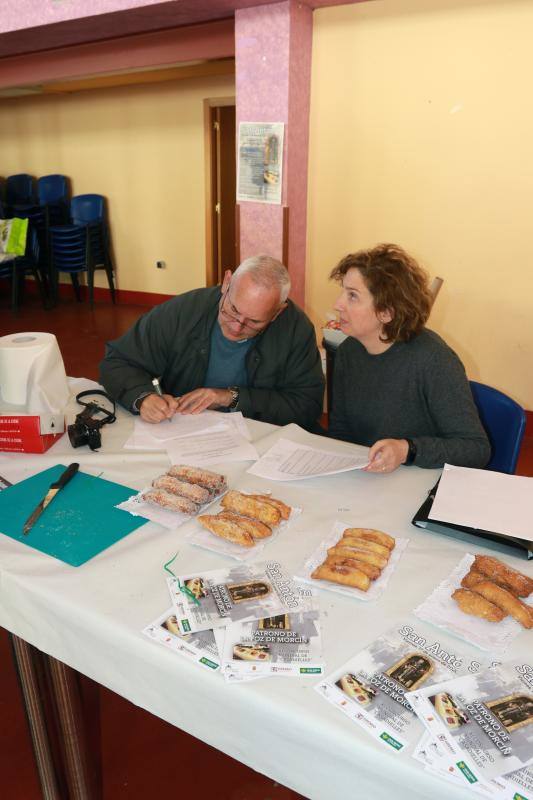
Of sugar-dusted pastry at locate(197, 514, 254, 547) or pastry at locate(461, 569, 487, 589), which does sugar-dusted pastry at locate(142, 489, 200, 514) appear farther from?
pastry at locate(461, 569, 487, 589)

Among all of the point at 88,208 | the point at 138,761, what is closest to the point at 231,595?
the point at 138,761

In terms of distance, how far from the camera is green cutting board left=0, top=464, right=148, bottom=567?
116cm

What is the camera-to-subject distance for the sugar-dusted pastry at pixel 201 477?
1355 millimetres

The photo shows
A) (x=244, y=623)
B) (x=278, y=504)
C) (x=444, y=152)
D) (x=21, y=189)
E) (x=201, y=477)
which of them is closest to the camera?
(x=244, y=623)

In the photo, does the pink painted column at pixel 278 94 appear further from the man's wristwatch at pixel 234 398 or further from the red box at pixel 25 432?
the red box at pixel 25 432

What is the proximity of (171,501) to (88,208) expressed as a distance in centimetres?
621

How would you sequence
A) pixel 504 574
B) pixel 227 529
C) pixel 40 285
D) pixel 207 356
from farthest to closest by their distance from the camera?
1. pixel 40 285
2. pixel 207 356
3. pixel 227 529
4. pixel 504 574

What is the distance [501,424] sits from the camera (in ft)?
5.65

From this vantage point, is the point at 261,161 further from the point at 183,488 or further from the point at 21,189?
the point at 21,189

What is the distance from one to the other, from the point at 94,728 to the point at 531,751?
3.07 ft

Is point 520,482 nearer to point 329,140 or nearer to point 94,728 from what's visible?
point 94,728

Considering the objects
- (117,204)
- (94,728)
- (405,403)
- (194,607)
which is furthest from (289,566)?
(117,204)

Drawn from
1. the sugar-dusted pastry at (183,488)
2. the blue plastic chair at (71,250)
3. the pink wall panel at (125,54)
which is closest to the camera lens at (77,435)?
the sugar-dusted pastry at (183,488)

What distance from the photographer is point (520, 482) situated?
1.36 metres
